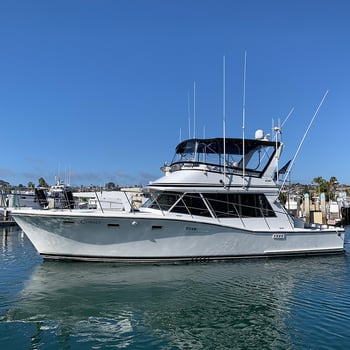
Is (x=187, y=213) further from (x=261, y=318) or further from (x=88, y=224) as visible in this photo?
(x=261, y=318)

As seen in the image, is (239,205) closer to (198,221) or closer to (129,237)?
(198,221)

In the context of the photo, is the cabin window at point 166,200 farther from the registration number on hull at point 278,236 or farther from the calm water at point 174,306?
the registration number on hull at point 278,236

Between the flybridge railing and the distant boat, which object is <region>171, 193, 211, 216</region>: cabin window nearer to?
the distant boat

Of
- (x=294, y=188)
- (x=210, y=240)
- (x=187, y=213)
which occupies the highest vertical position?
(x=294, y=188)

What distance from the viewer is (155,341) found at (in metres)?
6.10

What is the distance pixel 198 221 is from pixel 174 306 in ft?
14.2

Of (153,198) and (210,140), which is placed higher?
(210,140)

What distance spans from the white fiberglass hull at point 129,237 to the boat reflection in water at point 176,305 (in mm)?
493

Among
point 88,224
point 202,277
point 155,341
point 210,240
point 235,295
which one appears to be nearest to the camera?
point 155,341

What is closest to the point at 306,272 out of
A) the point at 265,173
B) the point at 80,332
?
the point at 265,173

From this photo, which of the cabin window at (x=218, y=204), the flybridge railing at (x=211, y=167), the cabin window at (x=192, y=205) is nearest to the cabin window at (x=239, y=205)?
the cabin window at (x=218, y=204)

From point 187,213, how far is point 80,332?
21.3 ft

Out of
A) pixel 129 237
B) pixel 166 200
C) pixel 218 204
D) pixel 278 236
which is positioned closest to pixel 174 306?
pixel 129 237

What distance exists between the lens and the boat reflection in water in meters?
6.25
